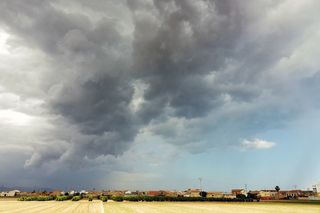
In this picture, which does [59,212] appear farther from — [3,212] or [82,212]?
[3,212]

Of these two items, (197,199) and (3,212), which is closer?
(3,212)

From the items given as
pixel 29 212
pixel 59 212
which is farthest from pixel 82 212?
pixel 29 212

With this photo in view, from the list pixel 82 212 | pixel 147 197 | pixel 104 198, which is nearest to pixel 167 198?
pixel 147 197

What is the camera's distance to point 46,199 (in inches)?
5674

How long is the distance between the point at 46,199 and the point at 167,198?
2214 inches

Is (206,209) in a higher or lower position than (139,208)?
lower

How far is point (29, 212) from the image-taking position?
64750 mm

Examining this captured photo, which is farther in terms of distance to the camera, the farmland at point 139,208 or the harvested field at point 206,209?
the harvested field at point 206,209

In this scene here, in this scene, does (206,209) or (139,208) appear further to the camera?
(139,208)

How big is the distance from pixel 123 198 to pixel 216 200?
45.6 metres

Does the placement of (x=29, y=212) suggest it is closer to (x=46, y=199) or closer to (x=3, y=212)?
(x=3, y=212)

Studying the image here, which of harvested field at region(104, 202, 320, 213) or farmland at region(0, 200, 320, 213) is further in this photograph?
harvested field at region(104, 202, 320, 213)

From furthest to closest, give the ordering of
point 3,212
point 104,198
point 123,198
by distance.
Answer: point 123,198 < point 104,198 < point 3,212

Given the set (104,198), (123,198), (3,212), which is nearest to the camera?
(3,212)
